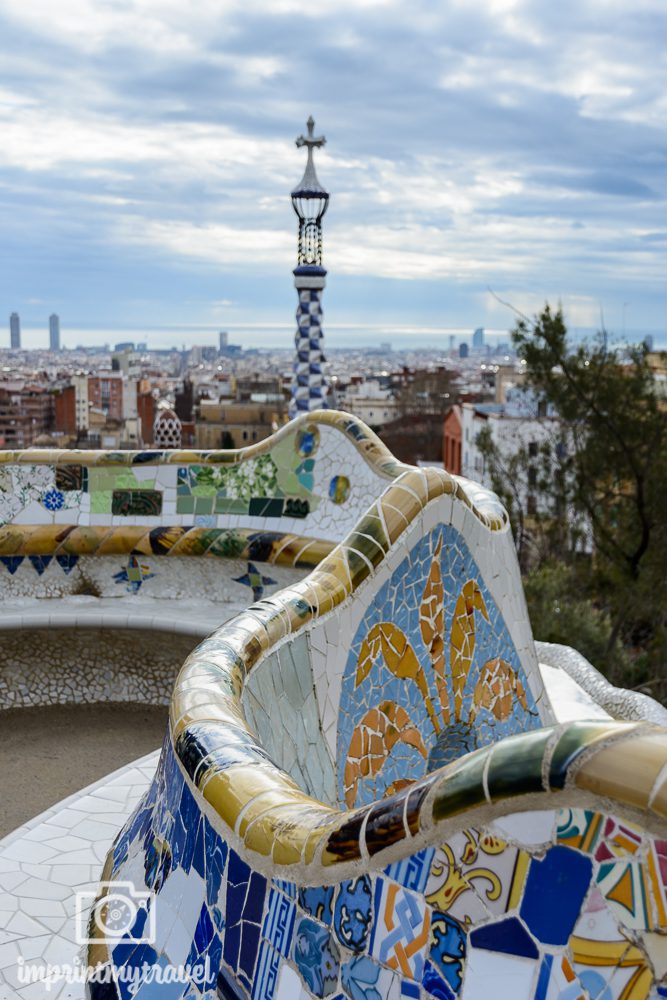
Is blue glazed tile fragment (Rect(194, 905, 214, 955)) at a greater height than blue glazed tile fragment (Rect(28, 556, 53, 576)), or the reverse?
blue glazed tile fragment (Rect(194, 905, 214, 955))

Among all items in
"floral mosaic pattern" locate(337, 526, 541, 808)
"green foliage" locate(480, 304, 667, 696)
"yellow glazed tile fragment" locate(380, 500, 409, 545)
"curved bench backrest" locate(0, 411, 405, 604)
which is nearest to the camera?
"floral mosaic pattern" locate(337, 526, 541, 808)

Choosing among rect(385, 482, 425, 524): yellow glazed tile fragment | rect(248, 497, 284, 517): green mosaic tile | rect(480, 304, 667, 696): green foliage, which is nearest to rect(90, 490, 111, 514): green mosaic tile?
rect(248, 497, 284, 517): green mosaic tile

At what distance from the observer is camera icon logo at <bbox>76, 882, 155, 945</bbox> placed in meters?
1.80

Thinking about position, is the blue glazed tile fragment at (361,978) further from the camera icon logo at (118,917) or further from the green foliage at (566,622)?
the green foliage at (566,622)

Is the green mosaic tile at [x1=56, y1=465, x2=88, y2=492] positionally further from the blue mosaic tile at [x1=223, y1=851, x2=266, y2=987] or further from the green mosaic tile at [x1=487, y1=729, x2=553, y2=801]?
the green mosaic tile at [x1=487, y1=729, x2=553, y2=801]

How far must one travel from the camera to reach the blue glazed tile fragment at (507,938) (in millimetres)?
1180

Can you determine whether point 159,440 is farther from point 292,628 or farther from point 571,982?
point 571,982

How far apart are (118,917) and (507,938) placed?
99 centimetres

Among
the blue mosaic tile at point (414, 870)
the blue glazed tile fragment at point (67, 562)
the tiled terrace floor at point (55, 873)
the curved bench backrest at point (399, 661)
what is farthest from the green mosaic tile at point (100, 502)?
the blue mosaic tile at point (414, 870)

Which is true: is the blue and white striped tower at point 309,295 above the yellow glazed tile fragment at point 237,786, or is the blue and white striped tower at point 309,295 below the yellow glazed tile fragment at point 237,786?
above

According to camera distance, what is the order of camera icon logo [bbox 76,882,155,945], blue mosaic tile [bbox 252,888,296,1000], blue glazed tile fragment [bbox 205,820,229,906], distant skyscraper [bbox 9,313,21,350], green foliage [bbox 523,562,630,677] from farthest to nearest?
1. distant skyscraper [bbox 9,313,21,350]
2. green foliage [bbox 523,562,630,677]
3. camera icon logo [bbox 76,882,155,945]
4. blue glazed tile fragment [bbox 205,820,229,906]
5. blue mosaic tile [bbox 252,888,296,1000]

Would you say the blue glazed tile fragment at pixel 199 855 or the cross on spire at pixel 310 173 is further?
the cross on spire at pixel 310 173

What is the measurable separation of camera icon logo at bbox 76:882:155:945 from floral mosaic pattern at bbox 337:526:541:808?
0.51 m

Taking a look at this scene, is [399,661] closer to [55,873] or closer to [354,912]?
[55,873]
